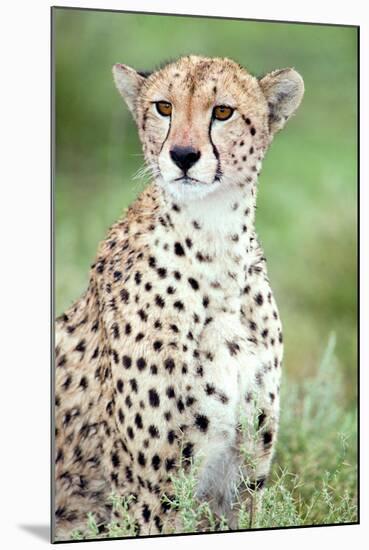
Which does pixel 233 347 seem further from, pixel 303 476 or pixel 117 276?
pixel 303 476

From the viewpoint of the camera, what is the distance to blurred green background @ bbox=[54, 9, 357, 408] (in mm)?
4371

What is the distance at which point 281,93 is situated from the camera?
4.20m

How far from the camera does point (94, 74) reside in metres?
4.44

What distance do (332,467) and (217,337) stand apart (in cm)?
92

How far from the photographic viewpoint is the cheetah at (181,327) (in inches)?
159

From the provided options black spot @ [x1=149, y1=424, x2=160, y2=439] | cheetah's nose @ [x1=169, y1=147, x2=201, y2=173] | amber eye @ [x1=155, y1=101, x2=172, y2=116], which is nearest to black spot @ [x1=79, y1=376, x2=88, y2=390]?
black spot @ [x1=149, y1=424, x2=160, y2=439]

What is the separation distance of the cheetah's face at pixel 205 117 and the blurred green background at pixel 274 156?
152 mm

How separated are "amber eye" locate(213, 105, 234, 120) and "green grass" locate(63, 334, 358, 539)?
3.37 feet

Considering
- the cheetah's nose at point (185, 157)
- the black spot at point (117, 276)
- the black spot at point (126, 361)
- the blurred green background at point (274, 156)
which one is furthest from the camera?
the blurred green background at point (274, 156)

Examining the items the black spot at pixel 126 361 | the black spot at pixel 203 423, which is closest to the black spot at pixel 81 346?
the black spot at pixel 126 361

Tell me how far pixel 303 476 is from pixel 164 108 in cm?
140

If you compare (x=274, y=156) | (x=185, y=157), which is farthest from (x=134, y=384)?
(x=274, y=156)

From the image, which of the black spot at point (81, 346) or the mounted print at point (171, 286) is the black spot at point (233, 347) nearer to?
the mounted print at point (171, 286)

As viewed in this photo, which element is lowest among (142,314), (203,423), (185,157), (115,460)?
(115,460)
